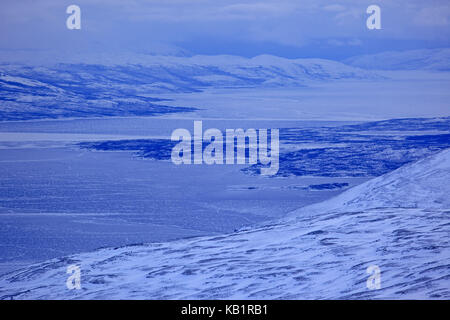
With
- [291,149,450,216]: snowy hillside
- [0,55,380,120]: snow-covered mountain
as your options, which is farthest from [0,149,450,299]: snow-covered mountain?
[0,55,380,120]: snow-covered mountain

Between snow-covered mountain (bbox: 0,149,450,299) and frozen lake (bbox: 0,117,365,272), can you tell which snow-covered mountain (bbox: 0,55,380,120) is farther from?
snow-covered mountain (bbox: 0,149,450,299)

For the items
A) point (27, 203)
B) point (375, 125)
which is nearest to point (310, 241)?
point (27, 203)

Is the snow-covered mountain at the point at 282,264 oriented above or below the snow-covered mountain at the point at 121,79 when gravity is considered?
below

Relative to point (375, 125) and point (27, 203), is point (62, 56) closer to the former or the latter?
point (27, 203)

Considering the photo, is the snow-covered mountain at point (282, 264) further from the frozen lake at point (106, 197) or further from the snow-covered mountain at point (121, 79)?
the snow-covered mountain at point (121, 79)

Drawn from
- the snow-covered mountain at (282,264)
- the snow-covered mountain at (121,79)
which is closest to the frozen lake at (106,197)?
the snow-covered mountain at (121,79)

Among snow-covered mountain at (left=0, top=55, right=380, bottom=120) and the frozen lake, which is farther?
snow-covered mountain at (left=0, top=55, right=380, bottom=120)

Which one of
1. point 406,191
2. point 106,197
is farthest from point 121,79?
point 406,191
